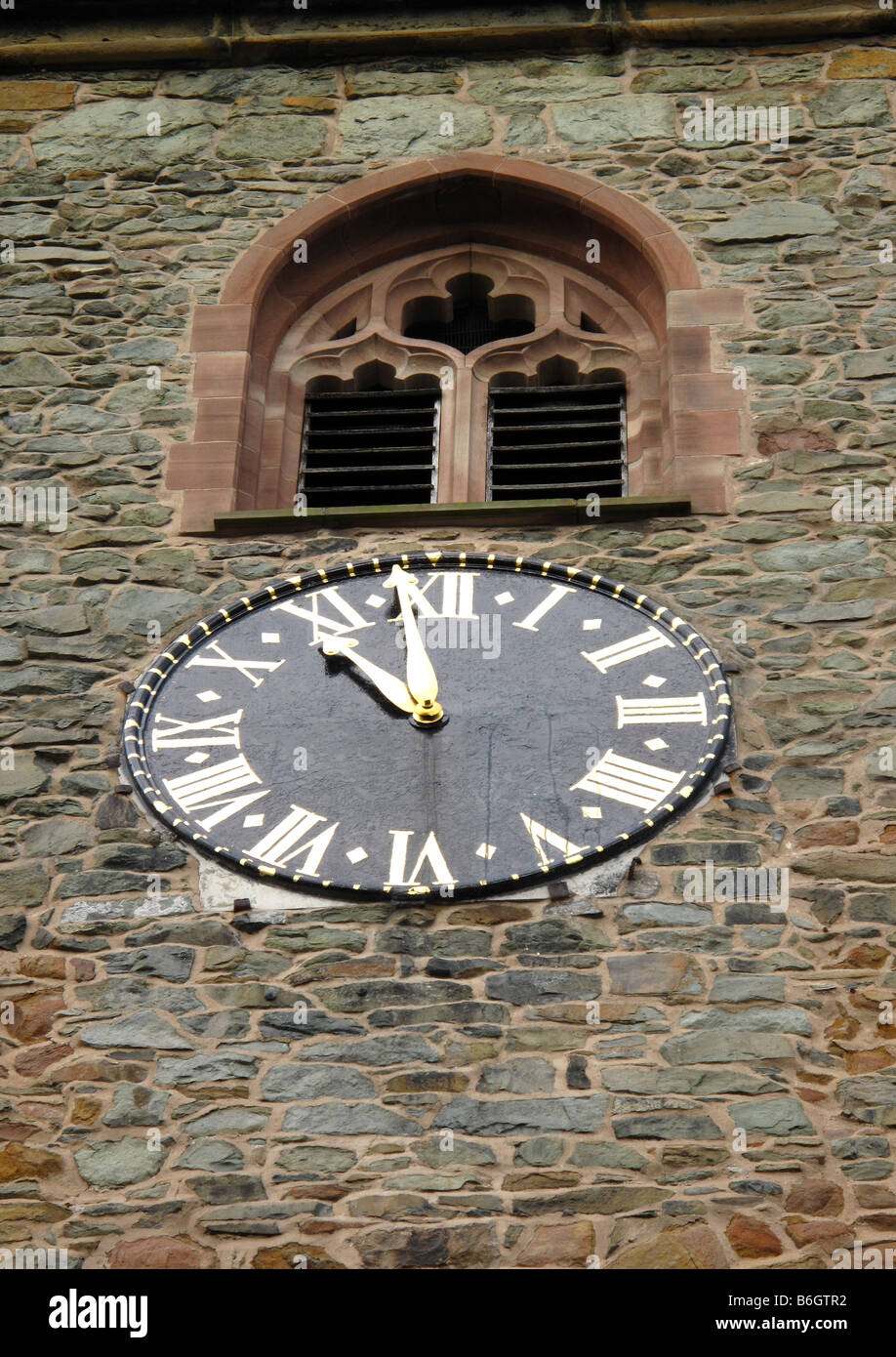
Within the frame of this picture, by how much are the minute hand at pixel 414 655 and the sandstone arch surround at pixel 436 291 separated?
3.44 feet

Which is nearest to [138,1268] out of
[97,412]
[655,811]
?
[655,811]

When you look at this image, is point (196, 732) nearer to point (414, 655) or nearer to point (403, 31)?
point (414, 655)

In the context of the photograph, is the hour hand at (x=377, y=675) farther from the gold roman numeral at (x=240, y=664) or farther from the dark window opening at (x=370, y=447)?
the dark window opening at (x=370, y=447)

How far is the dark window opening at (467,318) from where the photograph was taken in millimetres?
15016

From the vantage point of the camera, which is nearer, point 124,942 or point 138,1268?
point 138,1268

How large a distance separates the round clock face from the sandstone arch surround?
3.08ft

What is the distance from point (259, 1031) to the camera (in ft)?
35.9

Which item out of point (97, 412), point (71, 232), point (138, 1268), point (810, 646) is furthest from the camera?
point (71, 232)

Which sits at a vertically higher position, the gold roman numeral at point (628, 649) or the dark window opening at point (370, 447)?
the dark window opening at point (370, 447)

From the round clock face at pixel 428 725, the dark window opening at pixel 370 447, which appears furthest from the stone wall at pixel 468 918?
the dark window opening at pixel 370 447

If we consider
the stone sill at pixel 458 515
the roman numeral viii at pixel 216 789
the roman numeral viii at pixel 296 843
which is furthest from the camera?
the stone sill at pixel 458 515

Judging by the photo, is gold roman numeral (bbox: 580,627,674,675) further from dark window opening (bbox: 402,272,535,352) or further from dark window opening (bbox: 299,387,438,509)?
dark window opening (bbox: 402,272,535,352)

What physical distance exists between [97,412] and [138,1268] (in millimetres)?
4924

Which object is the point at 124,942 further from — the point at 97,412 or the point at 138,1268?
the point at 97,412
